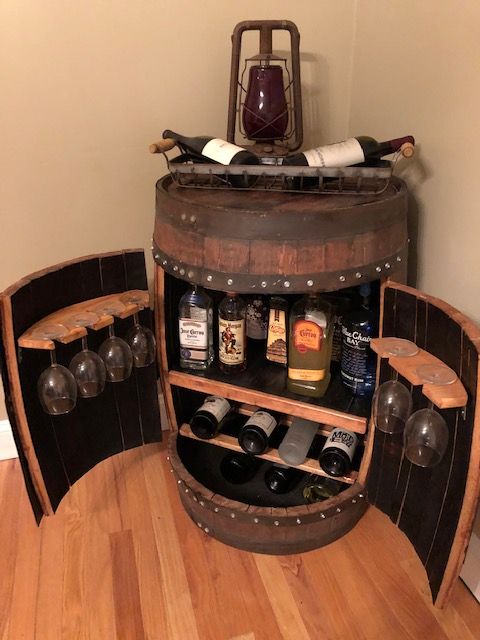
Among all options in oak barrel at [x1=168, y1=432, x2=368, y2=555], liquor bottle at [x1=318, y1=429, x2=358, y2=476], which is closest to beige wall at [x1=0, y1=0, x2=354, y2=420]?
oak barrel at [x1=168, y1=432, x2=368, y2=555]

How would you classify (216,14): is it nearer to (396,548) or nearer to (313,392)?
(313,392)

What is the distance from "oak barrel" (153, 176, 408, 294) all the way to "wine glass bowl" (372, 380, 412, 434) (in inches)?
8.3

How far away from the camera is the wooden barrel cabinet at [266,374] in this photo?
0.99 m

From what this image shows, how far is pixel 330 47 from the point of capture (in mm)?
1452

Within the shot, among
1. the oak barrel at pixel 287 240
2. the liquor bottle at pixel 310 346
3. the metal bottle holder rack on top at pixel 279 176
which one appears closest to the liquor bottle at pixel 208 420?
the liquor bottle at pixel 310 346

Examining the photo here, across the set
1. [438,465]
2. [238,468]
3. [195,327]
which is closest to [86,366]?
[195,327]

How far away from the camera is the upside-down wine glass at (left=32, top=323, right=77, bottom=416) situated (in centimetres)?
112

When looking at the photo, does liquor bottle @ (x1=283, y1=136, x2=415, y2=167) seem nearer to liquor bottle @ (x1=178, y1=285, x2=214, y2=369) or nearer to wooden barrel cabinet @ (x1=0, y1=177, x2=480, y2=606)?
wooden barrel cabinet @ (x1=0, y1=177, x2=480, y2=606)

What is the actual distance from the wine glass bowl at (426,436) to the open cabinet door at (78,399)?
2.16 feet

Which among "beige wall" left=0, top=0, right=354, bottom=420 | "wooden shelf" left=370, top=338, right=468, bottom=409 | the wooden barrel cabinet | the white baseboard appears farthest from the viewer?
the white baseboard

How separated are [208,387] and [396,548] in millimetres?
632

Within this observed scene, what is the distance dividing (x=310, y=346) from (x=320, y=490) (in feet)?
1.44

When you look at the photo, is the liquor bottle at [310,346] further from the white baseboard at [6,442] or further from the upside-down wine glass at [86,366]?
the white baseboard at [6,442]

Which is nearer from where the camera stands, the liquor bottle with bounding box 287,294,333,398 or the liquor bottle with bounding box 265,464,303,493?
the liquor bottle with bounding box 287,294,333,398
